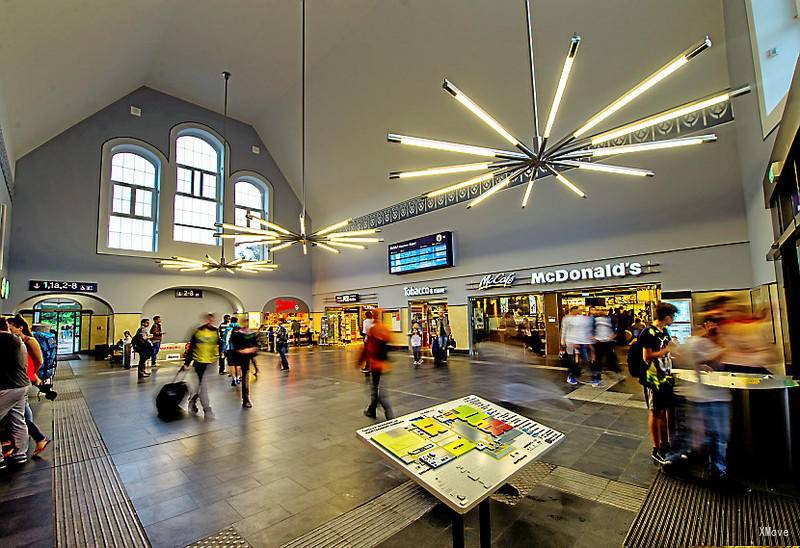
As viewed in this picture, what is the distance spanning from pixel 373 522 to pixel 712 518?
7.86 feet

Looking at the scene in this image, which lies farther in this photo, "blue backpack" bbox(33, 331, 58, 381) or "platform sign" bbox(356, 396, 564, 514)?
"blue backpack" bbox(33, 331, 58, 381)

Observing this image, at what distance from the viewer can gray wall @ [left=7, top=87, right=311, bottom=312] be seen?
11977 millimetres

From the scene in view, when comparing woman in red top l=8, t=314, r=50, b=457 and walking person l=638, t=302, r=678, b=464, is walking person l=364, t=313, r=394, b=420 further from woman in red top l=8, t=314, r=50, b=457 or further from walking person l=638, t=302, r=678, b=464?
woman in red top l=8, t=314, r=50, b=457

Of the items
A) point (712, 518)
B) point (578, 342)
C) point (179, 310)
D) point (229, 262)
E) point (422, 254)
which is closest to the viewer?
point (712, 518)

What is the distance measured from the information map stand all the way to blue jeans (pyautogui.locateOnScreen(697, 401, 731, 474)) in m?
1.69

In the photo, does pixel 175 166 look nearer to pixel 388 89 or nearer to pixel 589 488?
pixel 388 89

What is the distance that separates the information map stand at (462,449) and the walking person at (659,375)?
1.66 m

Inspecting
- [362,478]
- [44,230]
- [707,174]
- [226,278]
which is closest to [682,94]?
A: [707,174]

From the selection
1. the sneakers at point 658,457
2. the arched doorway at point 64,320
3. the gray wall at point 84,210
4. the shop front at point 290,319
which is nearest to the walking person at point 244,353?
the sneakers at point 658,457

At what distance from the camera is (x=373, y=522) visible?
260 centimetres

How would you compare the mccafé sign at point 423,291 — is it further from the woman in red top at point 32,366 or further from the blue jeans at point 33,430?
the blue jeans at point 33,430

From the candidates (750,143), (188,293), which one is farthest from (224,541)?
(188,293)

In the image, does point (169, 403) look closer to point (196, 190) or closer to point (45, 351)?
point (45, 351)

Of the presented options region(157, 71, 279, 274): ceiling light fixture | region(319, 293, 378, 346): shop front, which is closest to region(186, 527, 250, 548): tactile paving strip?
region(157, 71, 279, 274): ceiling light fixture
